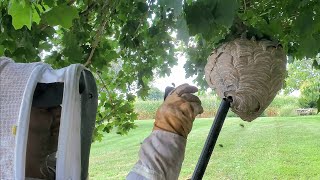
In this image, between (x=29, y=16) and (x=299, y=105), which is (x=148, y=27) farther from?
(x=299, y=105)

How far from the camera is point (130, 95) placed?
18.5 ft

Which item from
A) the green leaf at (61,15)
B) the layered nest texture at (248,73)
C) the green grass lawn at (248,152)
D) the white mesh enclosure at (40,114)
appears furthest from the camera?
the green grass lawn at (248,152)

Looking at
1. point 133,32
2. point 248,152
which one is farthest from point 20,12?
point 248,152

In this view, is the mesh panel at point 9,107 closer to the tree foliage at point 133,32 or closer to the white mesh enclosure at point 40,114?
the white mesh enclosure at point 40,114

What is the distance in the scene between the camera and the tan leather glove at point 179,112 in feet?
4.74

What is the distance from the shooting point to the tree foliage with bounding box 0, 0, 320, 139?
1673 mm

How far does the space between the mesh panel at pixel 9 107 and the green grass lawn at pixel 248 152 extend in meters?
8.42

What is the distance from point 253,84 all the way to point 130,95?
4.07m

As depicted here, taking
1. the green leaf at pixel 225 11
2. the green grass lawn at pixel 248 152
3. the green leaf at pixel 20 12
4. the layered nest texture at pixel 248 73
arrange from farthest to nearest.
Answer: the green grass lawn at pixel 248 152 → the green leaf at pixel 20 12 → the layered nest texture at pixel 248 73 → the green leaf at pixel 225 11

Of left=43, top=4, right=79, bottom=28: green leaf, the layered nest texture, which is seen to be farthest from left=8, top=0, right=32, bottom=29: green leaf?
the layered nest texture

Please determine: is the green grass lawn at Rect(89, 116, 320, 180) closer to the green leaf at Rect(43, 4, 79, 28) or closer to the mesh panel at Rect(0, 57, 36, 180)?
the green leaf at Rect(43, 4, 79, 28)

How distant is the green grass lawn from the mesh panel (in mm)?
8417

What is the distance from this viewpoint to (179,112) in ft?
4.75

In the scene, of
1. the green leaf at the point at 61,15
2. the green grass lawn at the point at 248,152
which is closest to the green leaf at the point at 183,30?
the green leaf at the point at 61,15
